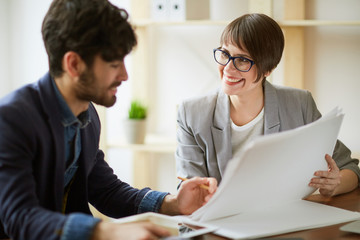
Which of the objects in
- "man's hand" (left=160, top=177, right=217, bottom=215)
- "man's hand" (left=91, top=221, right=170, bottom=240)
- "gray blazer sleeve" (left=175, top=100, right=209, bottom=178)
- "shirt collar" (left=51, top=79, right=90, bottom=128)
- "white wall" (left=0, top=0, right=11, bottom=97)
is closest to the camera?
"man's hand" (left=91, top=221, right=170, bottom=240)

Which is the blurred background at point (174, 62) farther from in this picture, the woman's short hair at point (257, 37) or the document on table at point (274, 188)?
the document on table at point (274, 188)

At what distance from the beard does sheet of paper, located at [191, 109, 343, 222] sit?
1.17ft

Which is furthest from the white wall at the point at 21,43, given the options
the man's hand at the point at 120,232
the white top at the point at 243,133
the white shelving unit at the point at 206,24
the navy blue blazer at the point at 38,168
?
the man's hand at the point at 120,232

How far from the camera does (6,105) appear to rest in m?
1.14

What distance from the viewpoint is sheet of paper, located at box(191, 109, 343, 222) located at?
44.2 inches

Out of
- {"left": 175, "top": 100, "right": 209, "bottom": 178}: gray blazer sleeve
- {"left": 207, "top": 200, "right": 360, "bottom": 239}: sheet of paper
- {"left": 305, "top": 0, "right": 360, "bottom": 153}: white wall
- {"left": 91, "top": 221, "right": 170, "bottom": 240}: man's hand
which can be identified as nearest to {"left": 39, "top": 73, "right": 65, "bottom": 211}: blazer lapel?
{"left": 91, "top": 221, "right": 170, "bottom": 240}: man's hand

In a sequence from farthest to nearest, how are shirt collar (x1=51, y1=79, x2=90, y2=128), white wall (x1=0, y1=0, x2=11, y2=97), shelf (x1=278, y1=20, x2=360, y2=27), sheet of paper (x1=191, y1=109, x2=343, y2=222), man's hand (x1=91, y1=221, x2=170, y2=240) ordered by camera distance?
white wall (x1=0, y1=0, x2=11, y2=97)
shelf (x1=278, y1=20, x2=360, y2=27)
shirt collar (x1=51, y1=79, x2=90, y2=128)
sheet of paper (x1=191, y1=109, x2=343, y2=222)
man's hand (x1=91, y1=221, x2=170, y2=240)

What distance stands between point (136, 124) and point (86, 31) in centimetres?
202

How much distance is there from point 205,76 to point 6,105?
7.96 ft

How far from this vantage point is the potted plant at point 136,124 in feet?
10.4

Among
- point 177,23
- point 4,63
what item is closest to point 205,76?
point 177,23

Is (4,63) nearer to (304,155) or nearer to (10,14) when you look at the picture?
(10,14)

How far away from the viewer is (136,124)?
125 inches

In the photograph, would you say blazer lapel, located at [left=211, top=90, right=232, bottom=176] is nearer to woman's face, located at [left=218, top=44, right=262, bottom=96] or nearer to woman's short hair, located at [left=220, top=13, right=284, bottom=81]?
woman's face, located at [left=218, top=44, right=262, bottom=96]
